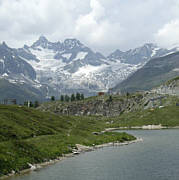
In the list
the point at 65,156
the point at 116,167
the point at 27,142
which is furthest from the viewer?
the point at 65,156

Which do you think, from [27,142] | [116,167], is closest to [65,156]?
[27,142]

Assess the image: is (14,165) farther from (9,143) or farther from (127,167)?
(127,167)

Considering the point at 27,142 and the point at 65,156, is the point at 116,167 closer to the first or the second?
the point at 65,156

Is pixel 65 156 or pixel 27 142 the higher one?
pixel 27 142

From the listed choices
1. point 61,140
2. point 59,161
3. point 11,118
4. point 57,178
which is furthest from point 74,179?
point 11,118

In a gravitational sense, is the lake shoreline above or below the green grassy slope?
below

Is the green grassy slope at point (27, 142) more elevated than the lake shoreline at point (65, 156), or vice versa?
the green grassy slope at point (27, 142)

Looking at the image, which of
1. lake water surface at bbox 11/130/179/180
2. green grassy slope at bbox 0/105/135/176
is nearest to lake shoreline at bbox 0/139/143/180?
green grassy slope at bbox 0/105/135/176

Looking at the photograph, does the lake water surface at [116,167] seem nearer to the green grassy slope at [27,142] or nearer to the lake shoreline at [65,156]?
the lake shoreline at [65,156]

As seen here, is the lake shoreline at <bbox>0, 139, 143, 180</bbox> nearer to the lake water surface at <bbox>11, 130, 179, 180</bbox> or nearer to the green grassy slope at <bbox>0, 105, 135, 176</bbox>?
the green grassy slope at <bbox>0, 105, 135, 176</bbox>

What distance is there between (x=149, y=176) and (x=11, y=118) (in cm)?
7078

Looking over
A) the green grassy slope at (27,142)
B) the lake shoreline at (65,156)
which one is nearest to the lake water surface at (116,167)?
the lake shoreline at (65,156)

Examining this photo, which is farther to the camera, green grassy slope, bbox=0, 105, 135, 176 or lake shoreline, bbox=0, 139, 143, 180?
green grassy slope, bbox=0, 105, 135, 176

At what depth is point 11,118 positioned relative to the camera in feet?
430
